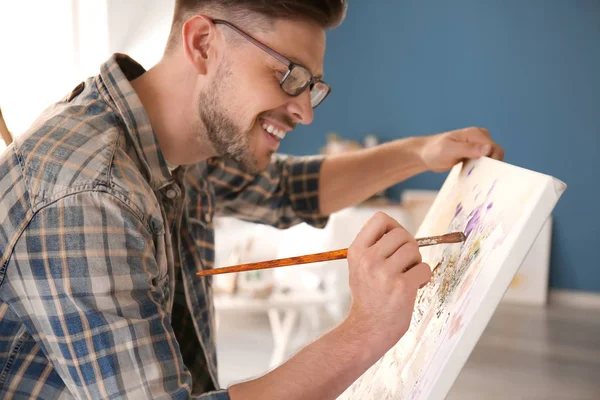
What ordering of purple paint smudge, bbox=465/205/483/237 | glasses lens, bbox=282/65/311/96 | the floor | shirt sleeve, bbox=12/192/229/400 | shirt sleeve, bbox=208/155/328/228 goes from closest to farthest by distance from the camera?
shirt sleeve, bbox=12/192/229/400, purple paint smudge, bbox=465/205/483/237, glasses lens, bbox=282/65/311/96, shirt sleeve, bbox=208/155/328/228, the floor

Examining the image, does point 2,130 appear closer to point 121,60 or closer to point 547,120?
point 121,60

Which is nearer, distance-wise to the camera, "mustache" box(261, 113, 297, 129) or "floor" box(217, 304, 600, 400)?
"mustache" box(261, 113, 297, 129)

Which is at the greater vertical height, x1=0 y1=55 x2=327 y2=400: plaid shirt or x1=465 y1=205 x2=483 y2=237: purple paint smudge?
x1=465 y1=205 x2=483 y2=237: purple paint smudge

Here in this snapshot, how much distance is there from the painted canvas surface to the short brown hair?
16.3 inches

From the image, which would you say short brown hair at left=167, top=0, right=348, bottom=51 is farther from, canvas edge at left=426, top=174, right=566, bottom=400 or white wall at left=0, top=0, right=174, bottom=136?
canvas edge at left=426, top=174, right=566, bottom=400

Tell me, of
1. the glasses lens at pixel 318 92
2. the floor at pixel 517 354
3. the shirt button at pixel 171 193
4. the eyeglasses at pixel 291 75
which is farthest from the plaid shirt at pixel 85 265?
the floor at pixel 517 354

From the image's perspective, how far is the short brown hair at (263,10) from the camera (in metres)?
1.21

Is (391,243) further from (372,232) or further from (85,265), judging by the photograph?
(85,265)

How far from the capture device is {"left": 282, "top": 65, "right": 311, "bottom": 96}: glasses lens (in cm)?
121

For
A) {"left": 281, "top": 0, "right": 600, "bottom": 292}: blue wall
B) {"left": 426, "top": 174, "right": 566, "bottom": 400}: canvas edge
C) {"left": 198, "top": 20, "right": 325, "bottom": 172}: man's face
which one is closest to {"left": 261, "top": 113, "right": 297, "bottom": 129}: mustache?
{"left": 198, "top": 20, "right": 325, "bottom": 172}: man's face

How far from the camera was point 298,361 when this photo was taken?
890 millimetres

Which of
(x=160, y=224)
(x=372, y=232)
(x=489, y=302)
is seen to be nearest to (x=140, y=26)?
(x=160, y=224)

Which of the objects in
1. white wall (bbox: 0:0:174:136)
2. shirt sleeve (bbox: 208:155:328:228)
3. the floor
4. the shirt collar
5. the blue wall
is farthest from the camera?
the blue wall

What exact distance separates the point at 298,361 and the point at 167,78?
2.13ft
